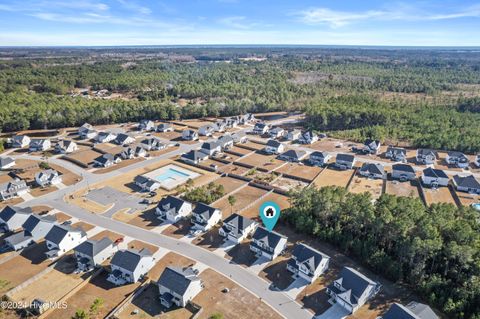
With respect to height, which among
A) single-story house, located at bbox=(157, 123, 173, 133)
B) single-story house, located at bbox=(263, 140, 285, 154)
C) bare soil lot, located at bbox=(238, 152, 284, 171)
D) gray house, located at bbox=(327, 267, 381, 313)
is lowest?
gray house, located at bbox=(327, 267, 381, 313)

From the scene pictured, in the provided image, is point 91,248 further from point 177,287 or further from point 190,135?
point 190,135

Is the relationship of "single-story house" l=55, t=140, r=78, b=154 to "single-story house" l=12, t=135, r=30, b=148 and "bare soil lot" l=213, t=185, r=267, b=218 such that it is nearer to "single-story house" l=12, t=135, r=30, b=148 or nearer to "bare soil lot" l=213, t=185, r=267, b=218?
"single-story house" l=12, t=135, r=30, b=148

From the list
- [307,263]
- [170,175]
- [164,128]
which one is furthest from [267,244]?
[164,128]

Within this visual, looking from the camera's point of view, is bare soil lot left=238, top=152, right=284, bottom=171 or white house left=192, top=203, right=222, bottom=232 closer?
white house left=192, top=203, right=222, bottom=232

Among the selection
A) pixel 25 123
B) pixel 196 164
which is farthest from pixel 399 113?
pixel 25 123

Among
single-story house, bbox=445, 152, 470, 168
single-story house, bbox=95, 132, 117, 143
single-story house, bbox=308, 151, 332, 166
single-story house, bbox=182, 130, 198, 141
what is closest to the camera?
single-story house, bbox=445, 152, 470, 168

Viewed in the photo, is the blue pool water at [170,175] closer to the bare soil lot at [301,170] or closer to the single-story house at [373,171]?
the bare soil lot at [301,170]

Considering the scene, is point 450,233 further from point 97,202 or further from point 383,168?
point 97,202

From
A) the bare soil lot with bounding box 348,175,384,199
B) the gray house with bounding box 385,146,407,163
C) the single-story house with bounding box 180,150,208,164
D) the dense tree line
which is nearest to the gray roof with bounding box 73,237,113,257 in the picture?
the dense tree line
